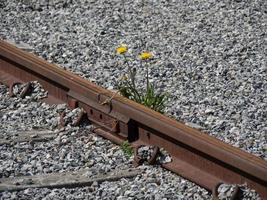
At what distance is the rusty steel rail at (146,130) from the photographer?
4605 mm

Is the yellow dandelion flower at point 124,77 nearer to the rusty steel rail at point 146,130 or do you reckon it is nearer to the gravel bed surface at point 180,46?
the gravel bed surface at point 180,46

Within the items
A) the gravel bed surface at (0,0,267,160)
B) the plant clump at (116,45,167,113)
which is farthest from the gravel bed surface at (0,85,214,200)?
the gravel bed surface at (0,0,267,160)

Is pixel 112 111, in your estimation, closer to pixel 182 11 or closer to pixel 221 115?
pixel 221 115

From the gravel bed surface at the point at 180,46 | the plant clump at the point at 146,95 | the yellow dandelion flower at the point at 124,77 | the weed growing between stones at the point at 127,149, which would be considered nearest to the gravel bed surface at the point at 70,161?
the weed growing between stones at the point at 127,149

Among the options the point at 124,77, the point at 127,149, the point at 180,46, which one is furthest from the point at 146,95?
the point at 180,46

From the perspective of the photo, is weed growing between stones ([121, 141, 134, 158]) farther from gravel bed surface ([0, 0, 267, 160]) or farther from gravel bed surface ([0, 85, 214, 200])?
gravel bed surface ([0, 0, 267, 160])

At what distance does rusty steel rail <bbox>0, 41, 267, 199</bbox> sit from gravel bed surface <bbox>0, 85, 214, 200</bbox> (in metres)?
Result: 0.08

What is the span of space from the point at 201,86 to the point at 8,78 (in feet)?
4.65

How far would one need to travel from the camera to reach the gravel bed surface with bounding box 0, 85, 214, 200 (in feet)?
15.2

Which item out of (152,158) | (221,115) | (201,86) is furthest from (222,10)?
(152,158)

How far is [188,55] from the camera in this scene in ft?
22.3

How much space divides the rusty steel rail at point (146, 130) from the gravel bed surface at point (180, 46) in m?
0.42

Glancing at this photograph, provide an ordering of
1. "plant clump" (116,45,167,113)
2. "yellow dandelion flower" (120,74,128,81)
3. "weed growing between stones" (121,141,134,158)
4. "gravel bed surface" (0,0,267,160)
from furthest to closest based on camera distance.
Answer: "yellow dandelion flower" (120,74,128,81)
"gravel bed surface" (0,0,267,160)
"plant clump" (116,45,167,113)
"weed growing between stones" (121,141,134,158)

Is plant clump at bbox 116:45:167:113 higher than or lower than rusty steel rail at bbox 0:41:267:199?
higher
